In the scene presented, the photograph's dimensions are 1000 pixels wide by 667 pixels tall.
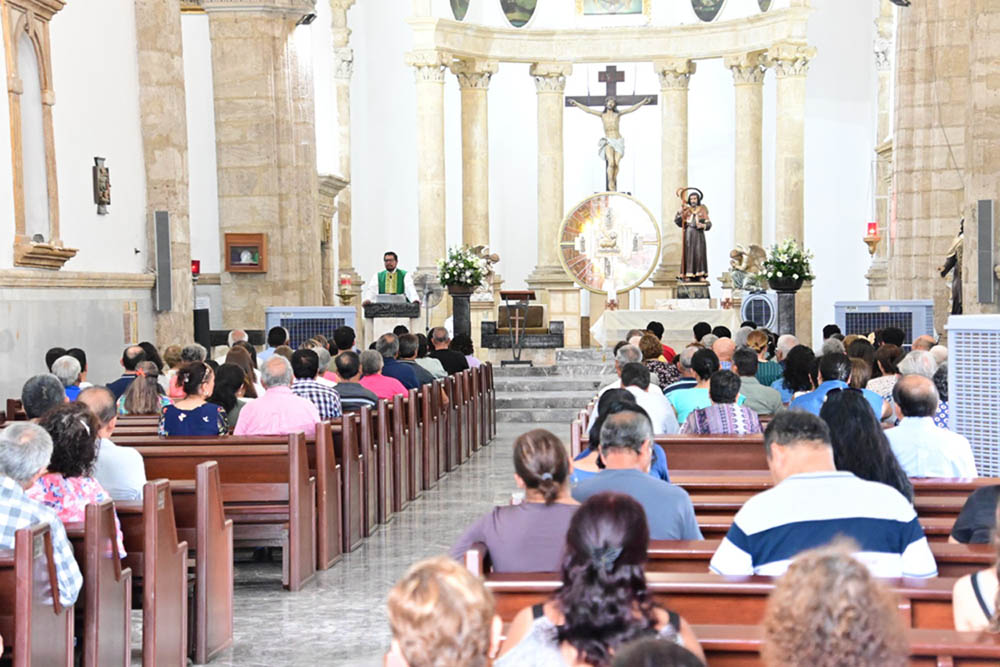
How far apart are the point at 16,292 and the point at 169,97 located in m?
3.81

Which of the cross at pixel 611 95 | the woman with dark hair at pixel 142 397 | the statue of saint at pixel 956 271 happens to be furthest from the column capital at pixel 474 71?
the woman with dark hair at pixel 142 397

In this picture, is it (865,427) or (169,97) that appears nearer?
(865,427)

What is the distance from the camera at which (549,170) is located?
24.8 meters

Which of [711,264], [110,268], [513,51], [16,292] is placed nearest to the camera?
[16,292]

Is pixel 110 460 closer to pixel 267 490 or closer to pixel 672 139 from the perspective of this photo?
pixel 267 490

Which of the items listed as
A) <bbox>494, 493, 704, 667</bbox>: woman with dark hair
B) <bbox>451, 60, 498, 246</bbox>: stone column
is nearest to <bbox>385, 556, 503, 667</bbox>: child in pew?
<bbox>494, 493, 704, 667</bbox>: woman with dark hair

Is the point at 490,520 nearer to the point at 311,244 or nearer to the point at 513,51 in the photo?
the point at 311,244

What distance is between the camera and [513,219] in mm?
27703

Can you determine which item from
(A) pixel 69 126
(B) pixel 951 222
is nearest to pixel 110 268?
(A) pixel 69 126

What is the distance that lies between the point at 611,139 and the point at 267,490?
61.1 feet

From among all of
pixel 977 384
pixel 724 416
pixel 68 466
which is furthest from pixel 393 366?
pixel 68 466

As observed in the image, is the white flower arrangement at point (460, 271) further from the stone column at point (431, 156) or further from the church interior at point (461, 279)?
the stone column at point (431, 156)

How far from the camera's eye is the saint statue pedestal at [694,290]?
2200 centimetres

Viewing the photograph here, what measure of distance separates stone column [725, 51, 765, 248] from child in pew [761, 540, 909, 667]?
72.1 ft
